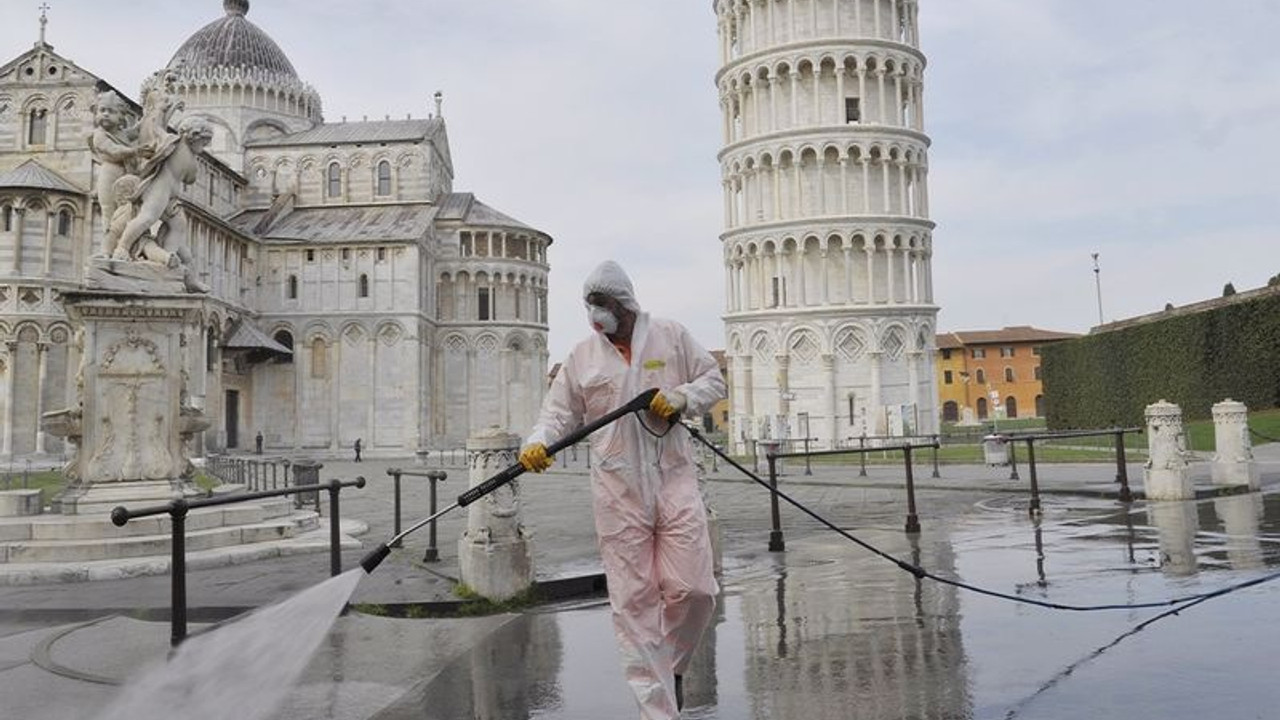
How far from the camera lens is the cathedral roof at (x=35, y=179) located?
41.6 metres

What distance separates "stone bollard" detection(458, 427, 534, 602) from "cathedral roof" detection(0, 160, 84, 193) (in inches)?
1736

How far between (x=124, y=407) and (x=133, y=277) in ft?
5.13

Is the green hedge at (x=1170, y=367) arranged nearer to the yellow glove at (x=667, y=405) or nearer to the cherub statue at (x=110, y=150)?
the cherub statue at (x=110, y=150)

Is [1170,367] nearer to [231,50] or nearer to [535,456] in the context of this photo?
[535,456]

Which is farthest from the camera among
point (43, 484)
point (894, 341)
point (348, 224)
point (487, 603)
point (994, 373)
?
point (994, 373)

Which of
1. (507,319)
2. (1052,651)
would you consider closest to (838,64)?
(507,319)

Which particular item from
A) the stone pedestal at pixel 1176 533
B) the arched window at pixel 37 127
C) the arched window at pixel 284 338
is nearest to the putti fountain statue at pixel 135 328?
the stone pedestal at pixel 1176 533

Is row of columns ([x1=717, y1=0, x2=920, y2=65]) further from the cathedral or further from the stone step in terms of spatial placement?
the stone step

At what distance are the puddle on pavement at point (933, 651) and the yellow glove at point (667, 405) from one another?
Answer: 1455mm

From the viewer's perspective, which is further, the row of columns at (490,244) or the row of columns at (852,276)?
the row of columns at (490,244)

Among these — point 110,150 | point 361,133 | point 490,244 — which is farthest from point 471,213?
point 110,150

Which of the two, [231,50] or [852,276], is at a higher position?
[231,50]

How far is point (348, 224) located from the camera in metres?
59.2

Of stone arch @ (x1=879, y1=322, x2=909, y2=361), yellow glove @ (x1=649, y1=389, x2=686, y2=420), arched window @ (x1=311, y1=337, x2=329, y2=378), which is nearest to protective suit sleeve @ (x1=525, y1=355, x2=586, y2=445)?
yellow glove @ (x1=649, y1=389, x2=686, y2=420)
